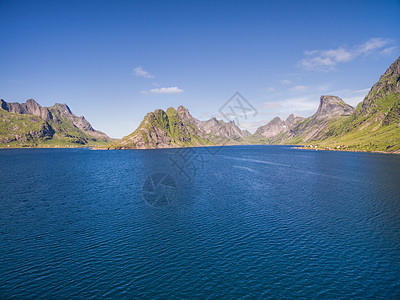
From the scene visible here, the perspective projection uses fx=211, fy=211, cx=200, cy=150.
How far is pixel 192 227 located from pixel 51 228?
124ft

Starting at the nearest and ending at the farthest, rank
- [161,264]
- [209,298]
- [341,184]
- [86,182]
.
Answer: [209,298] < [161,264] < [341,184] < [86,182]

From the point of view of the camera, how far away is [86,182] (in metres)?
118

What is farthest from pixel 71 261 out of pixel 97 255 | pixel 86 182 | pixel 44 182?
pixel 44 182

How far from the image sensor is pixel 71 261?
4184cm

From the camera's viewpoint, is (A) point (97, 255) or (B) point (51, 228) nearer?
(A) point (97, 255)

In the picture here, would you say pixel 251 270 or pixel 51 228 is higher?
pixel 51 228

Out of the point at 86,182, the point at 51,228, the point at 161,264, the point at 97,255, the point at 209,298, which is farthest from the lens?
the point at 86,182

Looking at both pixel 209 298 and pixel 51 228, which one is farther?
pixel 51 228

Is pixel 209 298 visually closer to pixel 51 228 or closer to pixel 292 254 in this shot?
pixel 292 254

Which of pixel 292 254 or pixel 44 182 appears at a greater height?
pixel 44 182

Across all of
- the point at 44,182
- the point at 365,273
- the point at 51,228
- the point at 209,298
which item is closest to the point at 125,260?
the point at 209,298

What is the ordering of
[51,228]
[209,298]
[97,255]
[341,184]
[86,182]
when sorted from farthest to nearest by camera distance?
[86,182], [341,184], [51,228], [97,255], [209,298]

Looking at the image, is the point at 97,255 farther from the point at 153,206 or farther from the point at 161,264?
the point at 153,206

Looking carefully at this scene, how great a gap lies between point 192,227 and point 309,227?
32.0 metres
